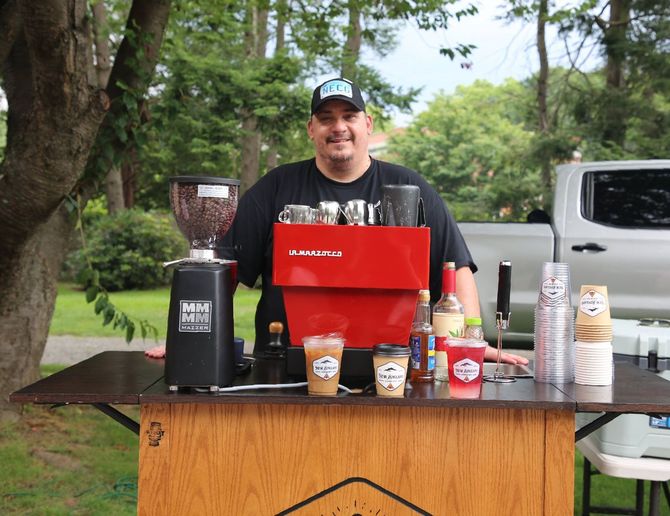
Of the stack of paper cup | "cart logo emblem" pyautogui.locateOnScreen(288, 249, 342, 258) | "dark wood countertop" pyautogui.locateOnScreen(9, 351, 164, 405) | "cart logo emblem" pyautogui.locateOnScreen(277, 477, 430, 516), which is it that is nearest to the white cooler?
the stack of paper cup

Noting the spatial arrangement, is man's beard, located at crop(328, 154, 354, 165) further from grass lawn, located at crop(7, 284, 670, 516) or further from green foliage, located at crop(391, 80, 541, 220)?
green foliage, located at crop(391, 80, 541, 220)

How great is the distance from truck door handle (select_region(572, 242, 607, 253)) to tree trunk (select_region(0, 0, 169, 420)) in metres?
3.45

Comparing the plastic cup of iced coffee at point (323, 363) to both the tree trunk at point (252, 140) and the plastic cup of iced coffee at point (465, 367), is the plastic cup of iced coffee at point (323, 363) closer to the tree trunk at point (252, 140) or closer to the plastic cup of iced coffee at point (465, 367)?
the plastic cup of iced coffee at point (465, 367)

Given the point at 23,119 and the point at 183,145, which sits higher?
the point at 183,145

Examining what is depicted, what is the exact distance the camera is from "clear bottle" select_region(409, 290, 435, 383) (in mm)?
2479

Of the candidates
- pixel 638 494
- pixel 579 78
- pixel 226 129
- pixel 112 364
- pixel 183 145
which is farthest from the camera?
pixel 183 145

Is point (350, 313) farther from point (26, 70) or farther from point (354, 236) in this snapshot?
point (26, 70)

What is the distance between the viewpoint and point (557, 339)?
2.52 metres

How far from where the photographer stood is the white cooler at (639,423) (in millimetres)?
3119

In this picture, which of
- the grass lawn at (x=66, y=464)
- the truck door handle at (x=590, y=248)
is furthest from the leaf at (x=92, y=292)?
the truck door handle at (x=590, y=248)

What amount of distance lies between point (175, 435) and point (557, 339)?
1.17m

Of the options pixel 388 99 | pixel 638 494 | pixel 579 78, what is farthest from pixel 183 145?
pixel 638 494

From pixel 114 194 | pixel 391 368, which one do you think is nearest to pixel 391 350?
pixel 391 368

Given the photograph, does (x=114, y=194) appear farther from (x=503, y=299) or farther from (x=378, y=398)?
(x=378, y=398)
